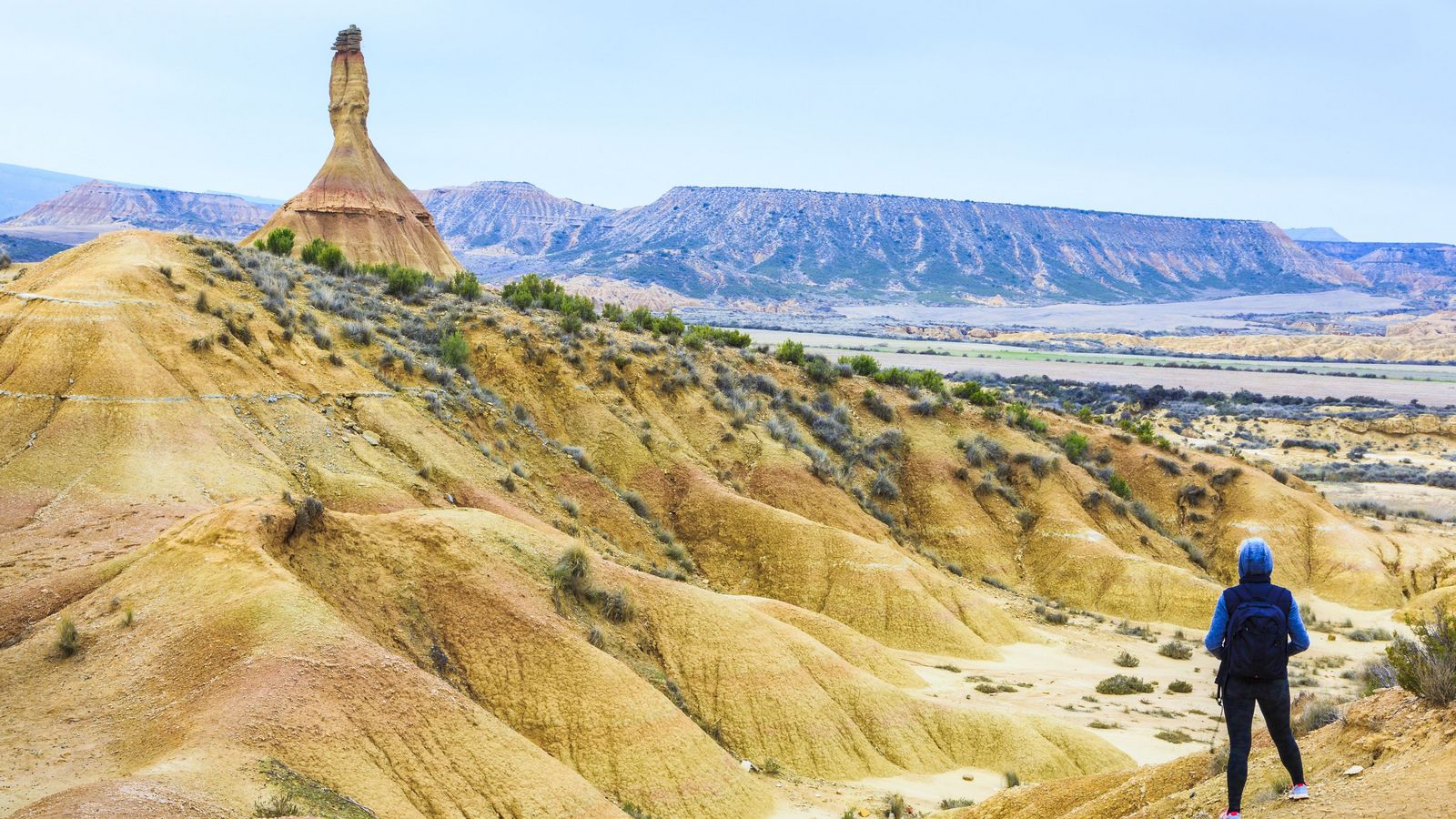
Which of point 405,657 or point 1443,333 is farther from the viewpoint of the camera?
point 1443,333

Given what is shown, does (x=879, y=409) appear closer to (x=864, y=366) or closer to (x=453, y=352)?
(x=864, y=366)

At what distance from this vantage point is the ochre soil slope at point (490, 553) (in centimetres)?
1260

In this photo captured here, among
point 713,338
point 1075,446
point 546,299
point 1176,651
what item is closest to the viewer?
point 1176,651

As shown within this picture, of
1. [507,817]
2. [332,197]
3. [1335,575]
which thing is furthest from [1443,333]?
[507,817]

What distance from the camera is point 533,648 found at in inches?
658

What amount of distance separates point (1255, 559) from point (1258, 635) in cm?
60

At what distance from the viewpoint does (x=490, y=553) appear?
59.1 ft

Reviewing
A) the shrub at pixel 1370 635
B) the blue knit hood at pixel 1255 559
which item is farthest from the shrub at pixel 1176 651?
the blue knit hood at pixel 1255 559

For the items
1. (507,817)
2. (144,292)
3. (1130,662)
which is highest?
(144,292)

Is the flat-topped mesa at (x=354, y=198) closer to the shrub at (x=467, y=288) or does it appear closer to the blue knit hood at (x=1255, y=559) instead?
the shrub at (x=467, y=288)

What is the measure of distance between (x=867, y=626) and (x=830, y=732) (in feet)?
32.7

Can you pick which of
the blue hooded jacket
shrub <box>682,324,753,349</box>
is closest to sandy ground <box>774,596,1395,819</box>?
the blue hooded jacket

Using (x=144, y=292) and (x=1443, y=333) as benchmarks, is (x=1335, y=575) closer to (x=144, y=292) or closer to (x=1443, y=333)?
(x=144, y=292)

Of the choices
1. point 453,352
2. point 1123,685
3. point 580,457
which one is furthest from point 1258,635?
point 453,352
